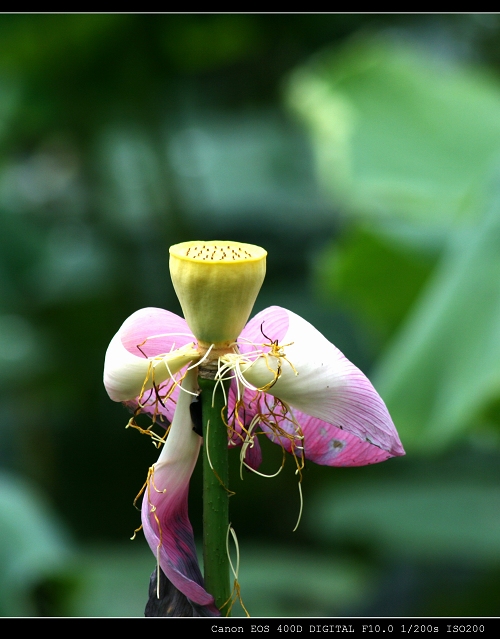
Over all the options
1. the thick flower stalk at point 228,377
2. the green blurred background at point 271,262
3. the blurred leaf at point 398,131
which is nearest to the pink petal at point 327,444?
the thick flower stalk at point 228,377

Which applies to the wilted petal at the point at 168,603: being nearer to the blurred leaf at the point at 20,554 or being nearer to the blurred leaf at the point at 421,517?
the blurred leaf at the point at 20,554

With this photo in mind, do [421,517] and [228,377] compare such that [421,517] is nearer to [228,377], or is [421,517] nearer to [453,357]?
[453,357]

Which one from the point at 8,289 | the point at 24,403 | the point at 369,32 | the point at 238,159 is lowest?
the point at 24,403

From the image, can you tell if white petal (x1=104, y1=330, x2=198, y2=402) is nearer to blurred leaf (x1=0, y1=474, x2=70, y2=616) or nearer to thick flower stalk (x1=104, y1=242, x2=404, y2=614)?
thick flower stalk (x1=104, y1=242, x2=404, y2=614)

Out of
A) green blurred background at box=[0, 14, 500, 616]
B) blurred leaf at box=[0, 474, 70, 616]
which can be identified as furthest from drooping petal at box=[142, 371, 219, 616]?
blurred leaf at box=[0, 474, 70, 616]
